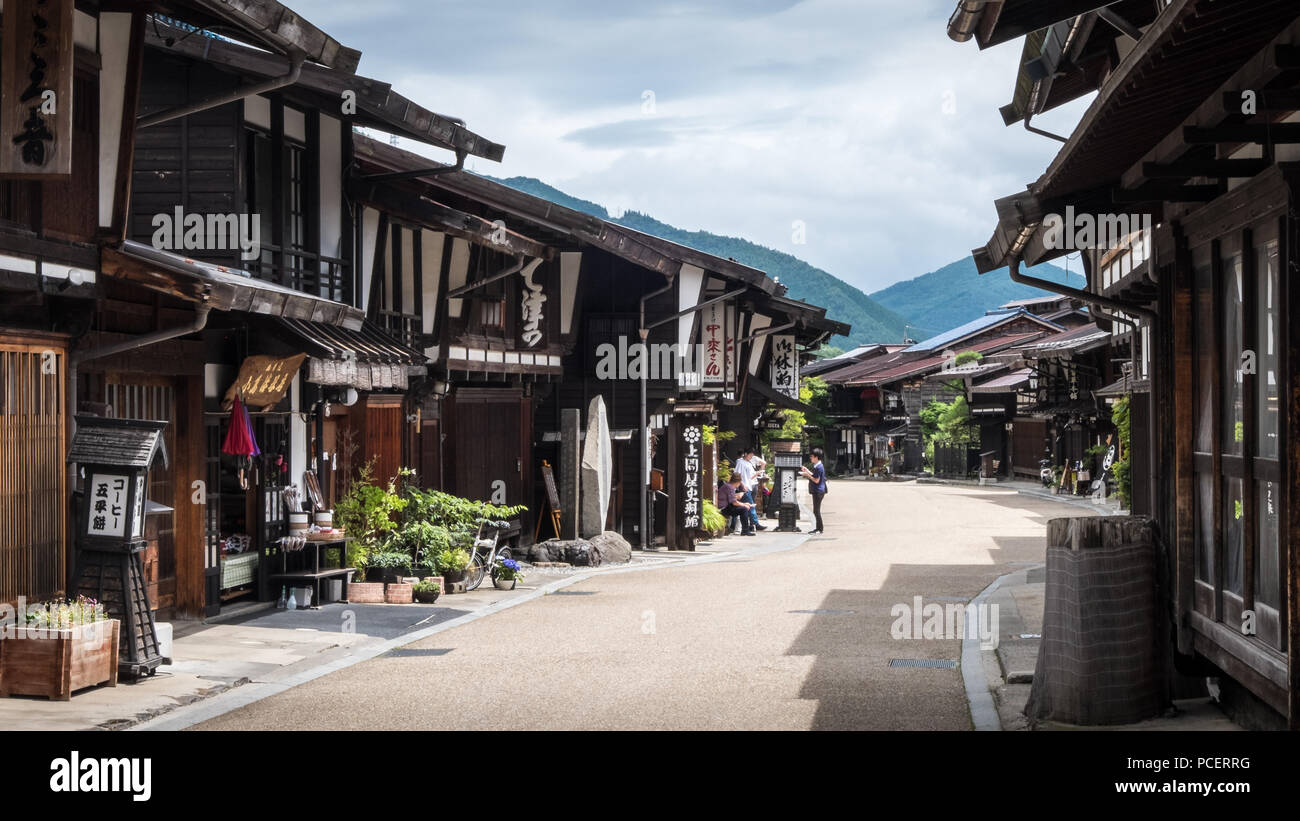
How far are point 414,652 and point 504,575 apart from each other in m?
6.29

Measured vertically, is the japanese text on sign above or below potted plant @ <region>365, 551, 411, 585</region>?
above

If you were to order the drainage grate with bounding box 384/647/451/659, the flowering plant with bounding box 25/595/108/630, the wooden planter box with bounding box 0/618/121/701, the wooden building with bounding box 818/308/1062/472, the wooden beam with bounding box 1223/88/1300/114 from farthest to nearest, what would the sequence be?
the wooden building with bounding box 818/308/1062/472, the drainage grate with bounding box 384/647/451/659, the flowering plant with bounding box 25/595/108/630, the wooden planter box with bounding box 0/618/121/701, the wooden beam with bounding box 1223/88/1300/114

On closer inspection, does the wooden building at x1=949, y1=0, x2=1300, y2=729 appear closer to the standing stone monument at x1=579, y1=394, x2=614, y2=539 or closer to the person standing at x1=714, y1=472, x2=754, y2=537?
the standing stone monument at x1=579, y1=394, x2=614, y2=539

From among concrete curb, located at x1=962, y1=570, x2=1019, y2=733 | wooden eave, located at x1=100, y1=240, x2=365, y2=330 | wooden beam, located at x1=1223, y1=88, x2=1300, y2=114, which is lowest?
concrete curb, located at x1=962, y1=570, x2=1019, y2=733

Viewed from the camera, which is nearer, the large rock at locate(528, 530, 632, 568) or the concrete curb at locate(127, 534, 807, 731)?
the concrete curb at locate(127, 534, 807, 731)

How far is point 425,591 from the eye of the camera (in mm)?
17641

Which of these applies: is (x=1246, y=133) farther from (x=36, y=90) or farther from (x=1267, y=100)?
(x=36, y=90)

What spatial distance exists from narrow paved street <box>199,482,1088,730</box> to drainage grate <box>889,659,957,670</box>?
0.52ft

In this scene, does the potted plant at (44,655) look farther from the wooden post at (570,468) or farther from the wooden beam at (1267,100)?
the wooden post at (570,468)

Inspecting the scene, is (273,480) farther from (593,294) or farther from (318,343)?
(593,294)

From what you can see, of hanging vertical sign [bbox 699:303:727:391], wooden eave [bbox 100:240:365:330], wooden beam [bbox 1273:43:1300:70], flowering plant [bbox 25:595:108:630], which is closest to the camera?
wooden beam [bbox 1273:43:1300:70]

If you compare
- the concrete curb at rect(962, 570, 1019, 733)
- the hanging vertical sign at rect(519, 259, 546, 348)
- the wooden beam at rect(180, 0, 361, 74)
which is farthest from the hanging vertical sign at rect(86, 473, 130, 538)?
the hanging vertical sign at rect(519, 259, 546, 348)

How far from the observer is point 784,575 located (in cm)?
2225

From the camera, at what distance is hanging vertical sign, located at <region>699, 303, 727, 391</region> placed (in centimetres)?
3222
